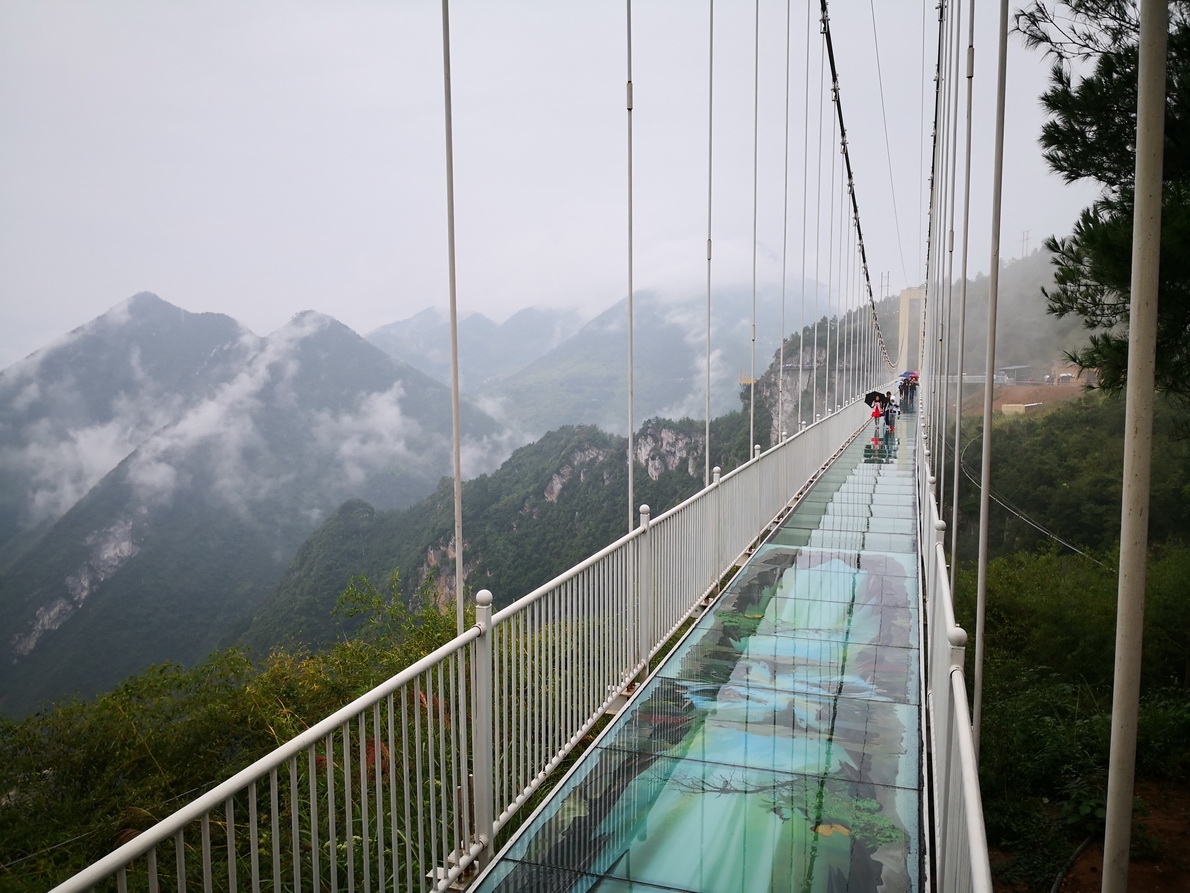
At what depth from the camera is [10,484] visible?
44.1 m

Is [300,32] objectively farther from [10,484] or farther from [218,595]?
[218,595]

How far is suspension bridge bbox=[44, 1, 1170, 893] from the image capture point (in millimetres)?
1985

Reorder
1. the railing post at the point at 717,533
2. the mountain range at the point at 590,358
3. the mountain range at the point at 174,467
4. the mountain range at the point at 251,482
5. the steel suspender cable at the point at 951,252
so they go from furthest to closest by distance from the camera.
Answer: the mountain range at the point at 590,358 < the mountain range at the point at 174,467 < the mountain range at the point at 251,482 < the steel suspender cable at the point at 951,252 < the railing post at the point at 717,533

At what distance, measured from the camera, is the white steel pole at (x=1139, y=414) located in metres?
1.17

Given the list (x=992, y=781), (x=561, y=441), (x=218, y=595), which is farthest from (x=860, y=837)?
(x=561, y=441)

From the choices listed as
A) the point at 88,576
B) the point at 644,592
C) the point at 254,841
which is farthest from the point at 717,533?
the point at 88,576

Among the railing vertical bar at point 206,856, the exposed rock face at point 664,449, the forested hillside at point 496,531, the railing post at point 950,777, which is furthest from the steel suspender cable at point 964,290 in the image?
the exposed rock face at point 664,449

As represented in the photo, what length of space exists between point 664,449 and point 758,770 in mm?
52102

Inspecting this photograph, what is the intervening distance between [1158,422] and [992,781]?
864 centimetres

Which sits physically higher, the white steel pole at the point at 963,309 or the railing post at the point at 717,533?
the white steel pole at the point at 963,309

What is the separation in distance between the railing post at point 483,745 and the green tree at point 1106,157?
153 inches

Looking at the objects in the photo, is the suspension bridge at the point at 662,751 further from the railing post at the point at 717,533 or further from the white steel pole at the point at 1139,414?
the white steel pole at the point at 1139,414

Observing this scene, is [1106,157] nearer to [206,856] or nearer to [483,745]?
[483,745]

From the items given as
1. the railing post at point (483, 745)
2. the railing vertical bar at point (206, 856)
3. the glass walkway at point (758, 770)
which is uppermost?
the railing vertical bar at point (206, 856)
